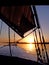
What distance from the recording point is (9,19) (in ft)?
11.1

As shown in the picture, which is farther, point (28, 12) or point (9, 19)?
point (28, 12)

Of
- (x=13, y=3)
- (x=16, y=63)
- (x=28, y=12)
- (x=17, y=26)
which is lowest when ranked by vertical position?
(x=16, y=63)

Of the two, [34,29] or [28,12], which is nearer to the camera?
[28,12]

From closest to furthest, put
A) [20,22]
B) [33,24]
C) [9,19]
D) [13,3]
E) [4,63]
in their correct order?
[13,3] → [9,19] → [4,63] → [20,22] → [33,24]

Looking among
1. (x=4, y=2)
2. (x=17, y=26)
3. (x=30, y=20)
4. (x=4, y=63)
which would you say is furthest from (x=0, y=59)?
(x=4, y=2)

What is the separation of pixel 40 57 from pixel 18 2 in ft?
10.6

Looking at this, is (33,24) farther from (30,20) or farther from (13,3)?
(13,3)

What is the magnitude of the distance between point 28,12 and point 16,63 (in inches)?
47.6

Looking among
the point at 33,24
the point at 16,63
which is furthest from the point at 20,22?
the point at 16,63

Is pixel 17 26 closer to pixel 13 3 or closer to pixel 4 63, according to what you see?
pixel 4 63

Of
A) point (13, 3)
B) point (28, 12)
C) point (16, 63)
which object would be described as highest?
point (28, 12)

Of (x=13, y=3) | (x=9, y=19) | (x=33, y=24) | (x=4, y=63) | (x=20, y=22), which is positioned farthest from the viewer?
(x=33, y=24)

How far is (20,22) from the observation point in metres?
4.02

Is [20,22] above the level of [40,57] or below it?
above
